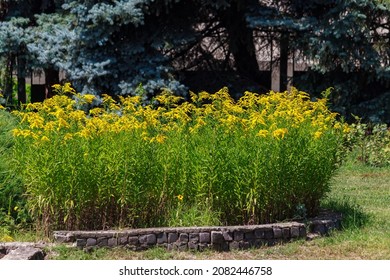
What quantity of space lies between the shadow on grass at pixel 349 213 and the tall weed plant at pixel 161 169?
46cm

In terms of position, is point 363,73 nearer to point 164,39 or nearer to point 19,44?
point 164,39

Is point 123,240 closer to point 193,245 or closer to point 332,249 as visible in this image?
point 193,245

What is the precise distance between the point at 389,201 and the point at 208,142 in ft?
10.6

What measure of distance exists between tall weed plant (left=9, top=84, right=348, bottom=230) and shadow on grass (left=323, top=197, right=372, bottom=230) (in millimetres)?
456

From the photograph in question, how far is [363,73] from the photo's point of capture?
14320 mm

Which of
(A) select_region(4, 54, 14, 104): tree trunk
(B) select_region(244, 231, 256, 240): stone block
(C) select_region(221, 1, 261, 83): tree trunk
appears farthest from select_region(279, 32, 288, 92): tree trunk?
(B) select_region(244, 231, 256, 240): stone block

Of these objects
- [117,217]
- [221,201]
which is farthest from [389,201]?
[117,217]

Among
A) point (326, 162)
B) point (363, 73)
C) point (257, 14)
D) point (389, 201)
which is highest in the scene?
point (257, 14)

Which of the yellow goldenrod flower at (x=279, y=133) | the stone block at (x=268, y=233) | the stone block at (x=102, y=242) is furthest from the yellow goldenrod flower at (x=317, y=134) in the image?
the stone block at (x=102, y=242)

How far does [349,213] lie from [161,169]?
2232 mm

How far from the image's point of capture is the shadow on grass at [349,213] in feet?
26.6

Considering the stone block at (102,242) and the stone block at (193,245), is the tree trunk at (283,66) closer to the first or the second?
the stone block at (193,245)

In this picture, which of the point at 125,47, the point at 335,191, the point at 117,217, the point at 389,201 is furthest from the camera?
the point at 125,47

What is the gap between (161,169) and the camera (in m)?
7.59
